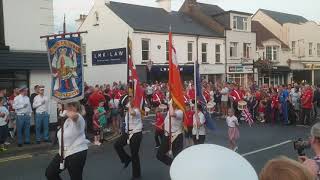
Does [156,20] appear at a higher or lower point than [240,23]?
lower

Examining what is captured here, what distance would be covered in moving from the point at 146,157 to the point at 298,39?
42.4 m

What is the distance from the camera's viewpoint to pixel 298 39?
164 feet

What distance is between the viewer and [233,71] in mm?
41312

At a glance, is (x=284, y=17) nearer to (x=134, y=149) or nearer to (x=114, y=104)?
(x=114, y=104)

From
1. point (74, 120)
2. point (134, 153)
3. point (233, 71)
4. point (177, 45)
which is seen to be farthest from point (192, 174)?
point (233, 71)

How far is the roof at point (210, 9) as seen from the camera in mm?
42469

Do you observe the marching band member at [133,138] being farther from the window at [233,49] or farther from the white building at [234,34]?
the window at [233,49]

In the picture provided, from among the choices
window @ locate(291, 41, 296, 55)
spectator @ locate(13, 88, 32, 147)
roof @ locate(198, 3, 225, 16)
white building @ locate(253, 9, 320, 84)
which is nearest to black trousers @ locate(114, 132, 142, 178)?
spectator @ locate(13, 88, 32, 147)

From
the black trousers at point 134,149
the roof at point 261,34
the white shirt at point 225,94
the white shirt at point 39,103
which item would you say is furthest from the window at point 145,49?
the black trousers at point 134,149

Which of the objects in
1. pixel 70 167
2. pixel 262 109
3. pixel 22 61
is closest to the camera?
pixel 70 167

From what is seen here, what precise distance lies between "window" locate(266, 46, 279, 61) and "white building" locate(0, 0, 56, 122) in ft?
109

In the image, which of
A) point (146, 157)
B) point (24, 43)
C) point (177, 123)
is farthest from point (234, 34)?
point (177, 123)

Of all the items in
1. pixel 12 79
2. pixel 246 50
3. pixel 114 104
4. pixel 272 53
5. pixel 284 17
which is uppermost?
pixel 284 17

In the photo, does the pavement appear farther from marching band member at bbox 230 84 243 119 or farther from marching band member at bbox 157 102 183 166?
marching band member at bbox 230 84 243 119
